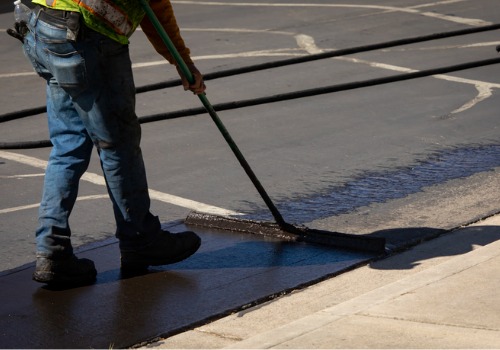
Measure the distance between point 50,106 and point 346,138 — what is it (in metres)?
3.87

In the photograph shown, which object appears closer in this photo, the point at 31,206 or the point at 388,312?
the point at 388,312

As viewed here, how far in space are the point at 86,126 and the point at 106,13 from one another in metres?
0.57

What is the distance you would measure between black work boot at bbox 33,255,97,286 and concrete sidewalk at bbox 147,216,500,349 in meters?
0.87

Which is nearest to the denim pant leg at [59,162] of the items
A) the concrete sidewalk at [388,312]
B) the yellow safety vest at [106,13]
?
the yellow safety vest at [106,13]

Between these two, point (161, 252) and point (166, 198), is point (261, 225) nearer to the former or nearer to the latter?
point (161, 252)

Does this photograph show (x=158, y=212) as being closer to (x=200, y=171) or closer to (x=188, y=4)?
(x=200, y=171)

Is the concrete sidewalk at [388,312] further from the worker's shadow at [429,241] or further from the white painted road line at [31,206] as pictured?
the white painted road line at [31,206]

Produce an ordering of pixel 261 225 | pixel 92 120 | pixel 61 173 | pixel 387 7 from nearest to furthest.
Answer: pixel 92 120 < pixel 61 173 < pixel 261 225 < pixel 387 7

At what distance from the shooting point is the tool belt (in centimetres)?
554

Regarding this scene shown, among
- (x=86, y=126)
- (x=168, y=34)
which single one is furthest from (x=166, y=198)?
(x=86, y=126)

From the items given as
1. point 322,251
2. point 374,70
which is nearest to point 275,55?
point 374,70

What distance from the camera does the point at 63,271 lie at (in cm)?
582

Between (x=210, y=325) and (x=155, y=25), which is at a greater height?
(x=155, y=25)

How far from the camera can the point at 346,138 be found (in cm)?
935
